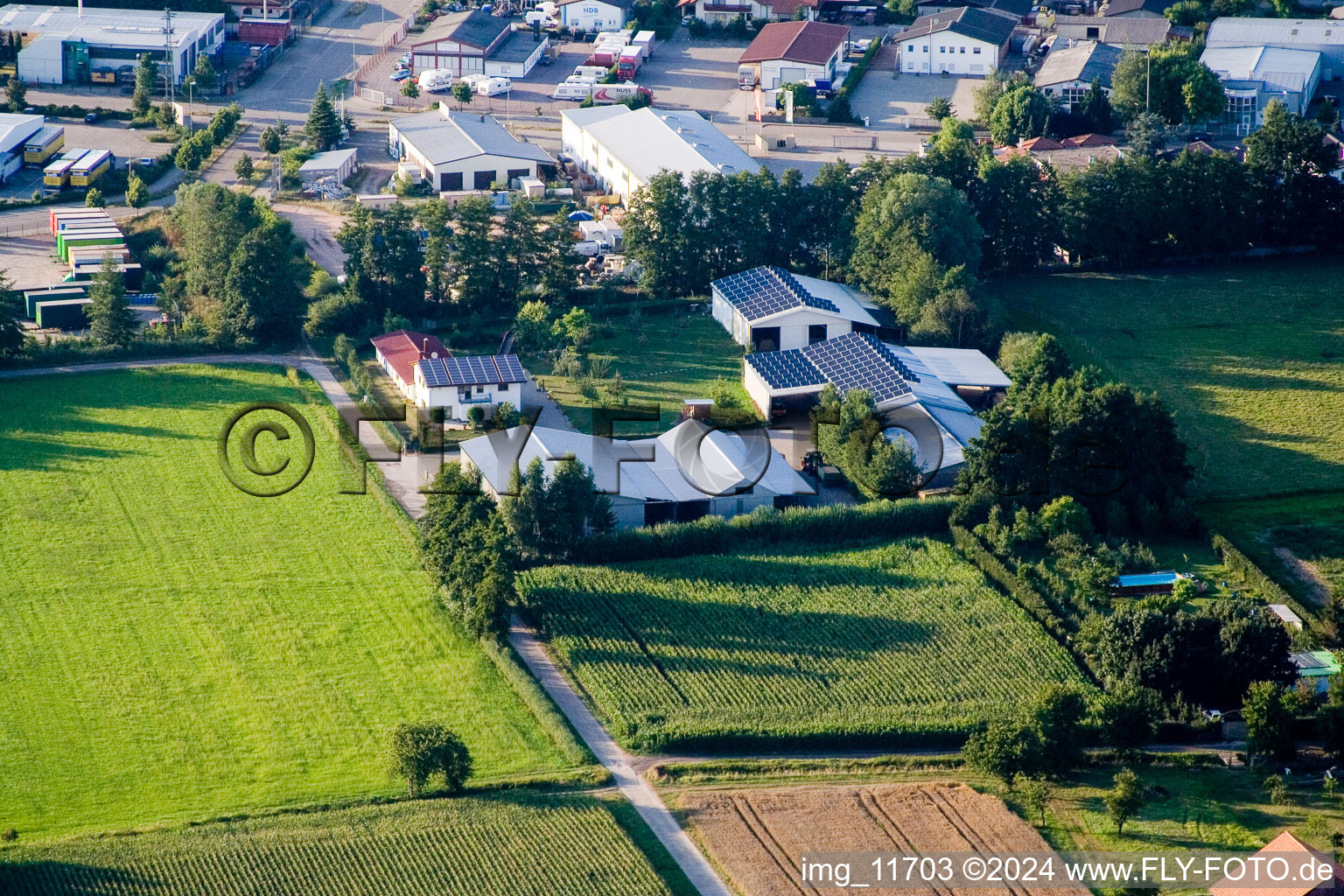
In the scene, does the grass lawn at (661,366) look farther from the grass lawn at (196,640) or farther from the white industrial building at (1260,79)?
the white industrial building at (1260,79)

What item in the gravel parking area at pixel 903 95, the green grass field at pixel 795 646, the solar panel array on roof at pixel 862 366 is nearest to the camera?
the green grass field at pixel 795 646

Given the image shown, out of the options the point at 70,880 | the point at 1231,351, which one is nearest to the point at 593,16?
the point at 1231,351

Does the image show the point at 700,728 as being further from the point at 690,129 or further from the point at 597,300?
the point at 690,129

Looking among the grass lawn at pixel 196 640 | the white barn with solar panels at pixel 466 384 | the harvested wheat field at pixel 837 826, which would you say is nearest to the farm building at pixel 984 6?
the white barn with solar panels at pixel 466 384

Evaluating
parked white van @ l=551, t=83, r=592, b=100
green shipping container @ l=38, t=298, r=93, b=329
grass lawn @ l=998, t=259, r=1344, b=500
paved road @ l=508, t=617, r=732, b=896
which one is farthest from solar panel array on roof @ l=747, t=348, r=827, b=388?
parked white van @ l=551, t=83, r=592, b=100

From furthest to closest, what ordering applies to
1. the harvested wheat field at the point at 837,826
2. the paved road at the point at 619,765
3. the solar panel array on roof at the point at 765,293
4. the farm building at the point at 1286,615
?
the solar panel array on roof at the point at 765,293 < the farm building at the point at 1286,615 < the paved road at the point at 619,765 < the harvested wheat field at the point at 837,826

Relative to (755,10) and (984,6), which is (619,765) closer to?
(755,10)
